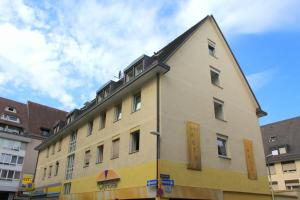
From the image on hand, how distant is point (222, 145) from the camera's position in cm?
1872

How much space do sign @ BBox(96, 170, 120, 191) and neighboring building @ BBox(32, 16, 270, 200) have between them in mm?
60

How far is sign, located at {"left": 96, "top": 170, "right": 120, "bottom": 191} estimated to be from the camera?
17.2 metres

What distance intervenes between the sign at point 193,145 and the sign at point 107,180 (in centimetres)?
448

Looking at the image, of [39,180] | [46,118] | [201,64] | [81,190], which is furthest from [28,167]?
[201,64]

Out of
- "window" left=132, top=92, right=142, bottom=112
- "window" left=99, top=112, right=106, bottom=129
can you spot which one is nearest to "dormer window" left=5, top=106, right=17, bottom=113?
"window" left=99, top=112, right=106, bottom=129

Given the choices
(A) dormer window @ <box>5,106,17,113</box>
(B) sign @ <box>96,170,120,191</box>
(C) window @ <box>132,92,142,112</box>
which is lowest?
(B) sign @ <box>96,170,120,191</box>

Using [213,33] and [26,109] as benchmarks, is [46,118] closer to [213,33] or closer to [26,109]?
[26,109]

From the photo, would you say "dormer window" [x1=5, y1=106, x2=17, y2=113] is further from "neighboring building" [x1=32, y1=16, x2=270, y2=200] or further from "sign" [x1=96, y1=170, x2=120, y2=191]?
"sign" [x1=96, y1=170, x2=120, y2=191]

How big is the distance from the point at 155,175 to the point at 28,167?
35796 mm

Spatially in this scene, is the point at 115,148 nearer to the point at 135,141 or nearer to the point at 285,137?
the point at 135,141

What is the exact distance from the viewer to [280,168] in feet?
118

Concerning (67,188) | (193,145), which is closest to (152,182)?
(193,145)

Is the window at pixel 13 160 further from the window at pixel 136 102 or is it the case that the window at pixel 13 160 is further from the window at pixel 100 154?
the window at pixel 136 102

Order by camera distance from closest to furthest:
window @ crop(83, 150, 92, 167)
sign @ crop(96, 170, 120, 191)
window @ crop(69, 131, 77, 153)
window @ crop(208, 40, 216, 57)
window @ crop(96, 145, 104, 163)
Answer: sign @ crop(96, 170, 120, 191) → window @ crop(96, 145, 104, 163) → window @ crop(208, 40, 216, 57) → window @ crop(83, 150, 92, 167) → window @ crop(69, 131, 77, 153)
